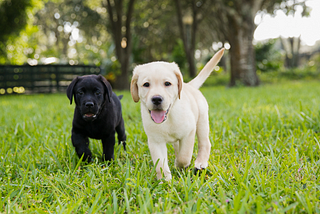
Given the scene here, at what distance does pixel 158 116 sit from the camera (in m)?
1.98

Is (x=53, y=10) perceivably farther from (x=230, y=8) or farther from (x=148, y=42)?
(x=230, y=8)

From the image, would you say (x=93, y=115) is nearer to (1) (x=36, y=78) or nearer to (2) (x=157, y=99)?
(2) (x=157, y=99)

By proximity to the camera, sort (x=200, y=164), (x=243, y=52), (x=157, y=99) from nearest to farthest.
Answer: (x=157, y=99) < (x=200, y=164) < (x=243, y=52)

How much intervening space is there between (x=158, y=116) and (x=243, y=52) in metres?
10.9

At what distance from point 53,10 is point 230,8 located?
26.7 metres

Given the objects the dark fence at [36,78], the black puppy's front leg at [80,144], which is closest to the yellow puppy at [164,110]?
the black puppy's front leg at [80,144]

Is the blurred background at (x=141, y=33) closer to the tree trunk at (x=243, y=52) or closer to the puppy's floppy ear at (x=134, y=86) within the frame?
the tree trunk at (x=243, y=52)

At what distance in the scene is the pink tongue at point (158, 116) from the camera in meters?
1.97

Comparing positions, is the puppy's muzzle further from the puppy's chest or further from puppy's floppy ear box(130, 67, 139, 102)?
puppy's floppy ear box(130, 67, 139, 102)

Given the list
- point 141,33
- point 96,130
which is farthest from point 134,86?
point 141,33

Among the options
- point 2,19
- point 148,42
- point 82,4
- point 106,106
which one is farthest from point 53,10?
point 106,106

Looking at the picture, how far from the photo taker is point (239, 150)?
9.30ft

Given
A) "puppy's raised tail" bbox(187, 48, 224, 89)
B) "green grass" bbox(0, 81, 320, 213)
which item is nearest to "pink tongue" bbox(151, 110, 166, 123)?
"green grass" bbox(0, 81, 320, 213)

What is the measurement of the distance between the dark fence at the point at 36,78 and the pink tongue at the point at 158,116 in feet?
44.1
